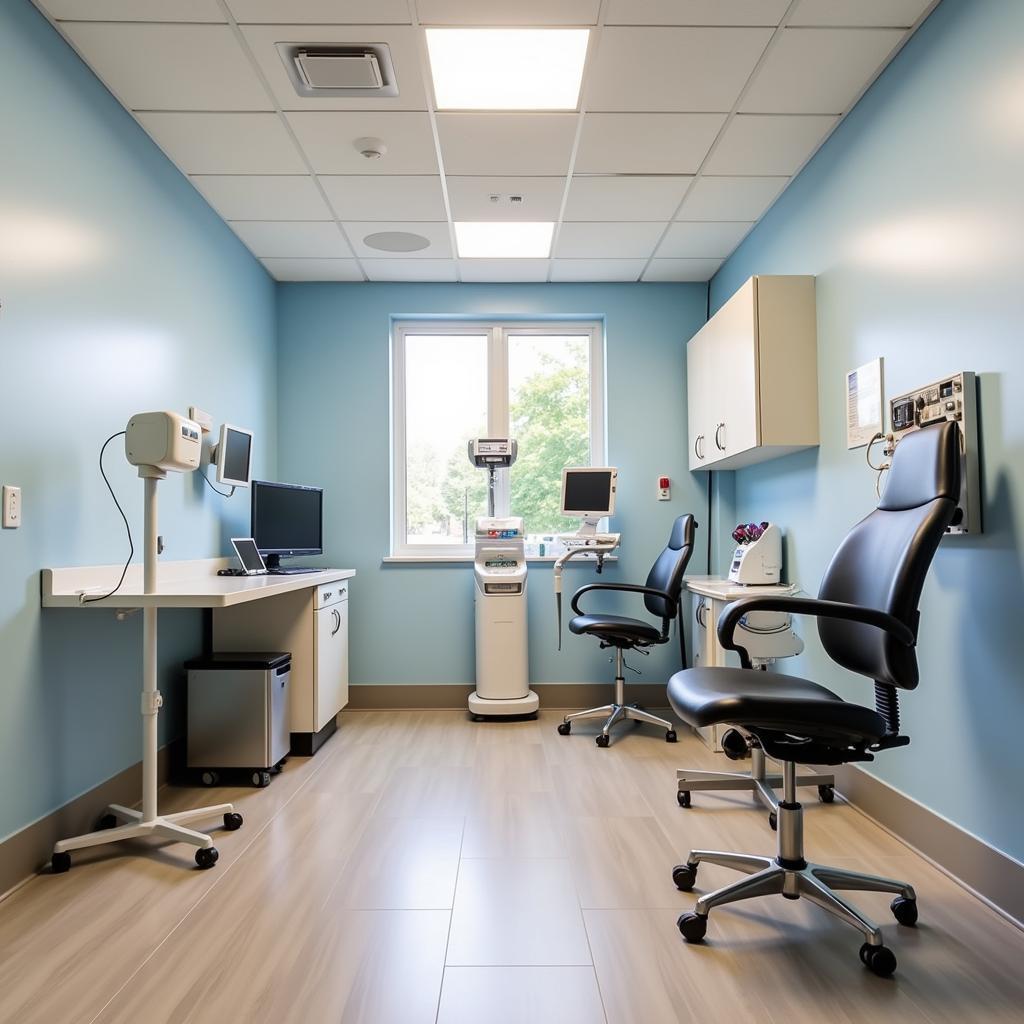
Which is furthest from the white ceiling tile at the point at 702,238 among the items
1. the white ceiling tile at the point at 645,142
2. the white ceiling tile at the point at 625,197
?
the white ceiling tile at the point at 645,142

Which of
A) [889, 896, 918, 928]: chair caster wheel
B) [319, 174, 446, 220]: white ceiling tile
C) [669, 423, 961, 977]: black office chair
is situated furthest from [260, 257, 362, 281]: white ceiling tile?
[889, 896, 918, 928]: chair caster wheel

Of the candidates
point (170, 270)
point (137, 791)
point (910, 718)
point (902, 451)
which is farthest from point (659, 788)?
point (170, 270)

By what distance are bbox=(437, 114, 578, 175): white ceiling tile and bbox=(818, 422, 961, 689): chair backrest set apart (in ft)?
6.03

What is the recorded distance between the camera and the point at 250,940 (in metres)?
1.71

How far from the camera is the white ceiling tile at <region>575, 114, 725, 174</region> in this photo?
2.69 meters

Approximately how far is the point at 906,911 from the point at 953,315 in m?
1.65

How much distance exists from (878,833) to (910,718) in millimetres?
421

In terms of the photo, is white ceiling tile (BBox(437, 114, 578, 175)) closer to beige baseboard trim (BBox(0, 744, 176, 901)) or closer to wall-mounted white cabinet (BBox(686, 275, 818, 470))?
wall-mounted white cabinet (BBox(686, 275, 818, 470))

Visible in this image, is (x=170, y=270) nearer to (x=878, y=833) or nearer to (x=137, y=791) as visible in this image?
(x=137, y=791)

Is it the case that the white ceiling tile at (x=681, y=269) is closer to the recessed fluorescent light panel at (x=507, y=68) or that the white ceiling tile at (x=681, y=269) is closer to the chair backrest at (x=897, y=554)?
the recessed fluorescent light panel at (x=507, y=68)

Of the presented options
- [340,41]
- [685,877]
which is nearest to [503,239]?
[340,41]

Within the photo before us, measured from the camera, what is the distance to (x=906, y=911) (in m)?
1.74

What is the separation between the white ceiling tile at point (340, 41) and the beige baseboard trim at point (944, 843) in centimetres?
296

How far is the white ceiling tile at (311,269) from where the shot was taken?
4.03 metres
